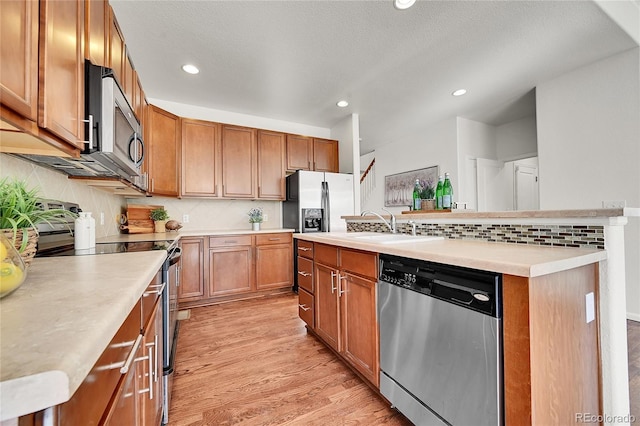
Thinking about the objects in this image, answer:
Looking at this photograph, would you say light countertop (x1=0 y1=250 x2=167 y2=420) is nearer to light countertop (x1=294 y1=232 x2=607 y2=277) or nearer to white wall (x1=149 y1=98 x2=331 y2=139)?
light countertop (x1=294 y1=232 x2=607 y2=277)

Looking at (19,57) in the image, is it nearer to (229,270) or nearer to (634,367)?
(229,270)

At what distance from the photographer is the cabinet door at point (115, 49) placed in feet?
4.91

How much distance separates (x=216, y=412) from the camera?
1467mm

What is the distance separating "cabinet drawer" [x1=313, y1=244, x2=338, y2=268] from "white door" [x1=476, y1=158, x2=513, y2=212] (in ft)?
11.9

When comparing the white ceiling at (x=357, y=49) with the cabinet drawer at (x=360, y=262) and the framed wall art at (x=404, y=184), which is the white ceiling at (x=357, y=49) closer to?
the framed wall art at (x=404, y=184)

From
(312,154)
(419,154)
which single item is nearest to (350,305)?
(312,154)

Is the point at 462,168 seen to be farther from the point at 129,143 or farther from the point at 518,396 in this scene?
the point at 129,143

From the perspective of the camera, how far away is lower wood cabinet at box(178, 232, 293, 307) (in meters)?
3.19

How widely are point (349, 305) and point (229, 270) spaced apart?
6.99 feet

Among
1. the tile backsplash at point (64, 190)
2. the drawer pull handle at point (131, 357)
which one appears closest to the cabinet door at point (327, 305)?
the drawer pull handle at point (131, 357)

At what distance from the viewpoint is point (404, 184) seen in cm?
524

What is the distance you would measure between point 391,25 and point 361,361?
8.33 ft

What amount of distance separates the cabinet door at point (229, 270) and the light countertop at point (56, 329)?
247 cm

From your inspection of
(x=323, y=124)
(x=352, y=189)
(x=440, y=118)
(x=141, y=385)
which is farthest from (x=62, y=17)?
(x=440, y=118)
